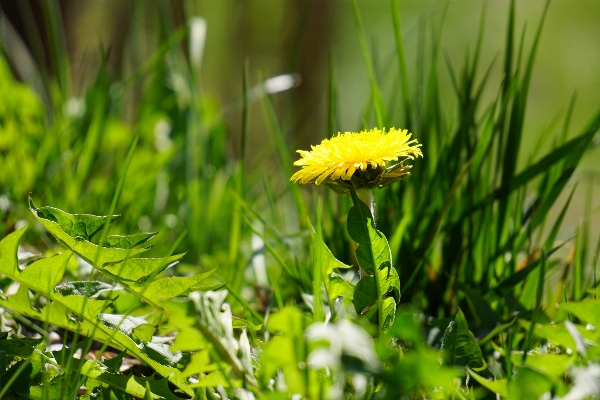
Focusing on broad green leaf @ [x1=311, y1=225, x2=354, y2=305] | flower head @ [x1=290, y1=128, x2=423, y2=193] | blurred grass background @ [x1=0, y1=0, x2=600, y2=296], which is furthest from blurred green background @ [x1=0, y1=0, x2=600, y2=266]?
broad green leaf @ [x1=311, y1=225, x2=354, y2=305]

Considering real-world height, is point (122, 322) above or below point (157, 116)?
above

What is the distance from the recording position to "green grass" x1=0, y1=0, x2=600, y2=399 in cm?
54

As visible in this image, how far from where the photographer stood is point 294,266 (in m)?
1.04

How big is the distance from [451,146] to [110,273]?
657 mm

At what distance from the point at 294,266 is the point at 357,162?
39cm

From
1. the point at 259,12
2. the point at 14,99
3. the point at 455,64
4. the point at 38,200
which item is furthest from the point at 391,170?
the point at 455,64

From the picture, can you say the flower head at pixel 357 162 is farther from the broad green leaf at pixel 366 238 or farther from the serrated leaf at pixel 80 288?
the serrated leaf at pixel 80 288

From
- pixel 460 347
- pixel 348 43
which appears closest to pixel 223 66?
pixel 348 43

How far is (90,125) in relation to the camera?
63.9 inches

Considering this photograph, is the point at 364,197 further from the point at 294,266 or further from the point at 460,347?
the point at 294,266

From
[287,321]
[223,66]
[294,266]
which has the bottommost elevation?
[223,66]

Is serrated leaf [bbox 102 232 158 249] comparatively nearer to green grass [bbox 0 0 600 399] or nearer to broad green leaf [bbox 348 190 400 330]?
green grass [bbox 0 0 600 399]

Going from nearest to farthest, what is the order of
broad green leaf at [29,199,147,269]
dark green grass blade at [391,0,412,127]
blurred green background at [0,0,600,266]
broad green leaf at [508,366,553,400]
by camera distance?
1. broad green leaf at [508,366,553,400]
2. broad green leaf at [29,199,147,269]
3. dark green grass blade at [391,0,412,127]
4. blurred green background at [0,0,600,266]

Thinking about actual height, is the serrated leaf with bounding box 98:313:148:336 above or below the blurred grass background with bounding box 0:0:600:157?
above
